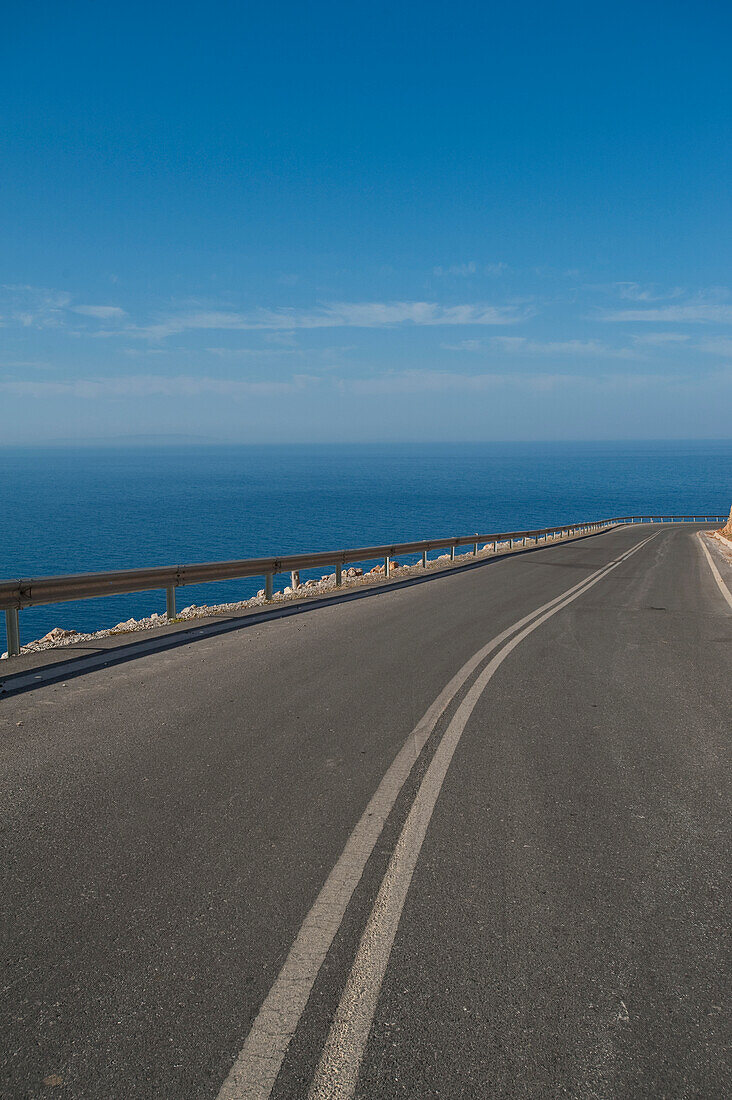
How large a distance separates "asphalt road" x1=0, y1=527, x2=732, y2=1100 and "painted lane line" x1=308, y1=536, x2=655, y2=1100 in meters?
0.01

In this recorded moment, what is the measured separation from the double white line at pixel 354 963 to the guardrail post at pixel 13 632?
576cm

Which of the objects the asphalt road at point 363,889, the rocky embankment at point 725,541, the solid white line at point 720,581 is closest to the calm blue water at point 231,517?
the solid white line at point 720,581

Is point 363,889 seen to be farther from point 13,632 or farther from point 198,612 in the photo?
point 198,612

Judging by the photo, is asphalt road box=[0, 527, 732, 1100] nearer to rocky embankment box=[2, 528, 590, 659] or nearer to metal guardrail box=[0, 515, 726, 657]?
metal guardrail box=[0, 515, 726, 657]

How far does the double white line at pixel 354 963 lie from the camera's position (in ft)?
8.24

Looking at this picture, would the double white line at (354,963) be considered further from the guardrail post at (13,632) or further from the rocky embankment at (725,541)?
the rocky embankment at (725,541)

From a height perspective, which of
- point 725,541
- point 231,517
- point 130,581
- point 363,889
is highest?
point 130,581

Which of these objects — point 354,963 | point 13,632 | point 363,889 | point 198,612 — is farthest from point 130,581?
point 354,963

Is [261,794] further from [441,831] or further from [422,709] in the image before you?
[422,709]

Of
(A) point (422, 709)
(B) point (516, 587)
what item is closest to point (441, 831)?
(A) point (422, 709)

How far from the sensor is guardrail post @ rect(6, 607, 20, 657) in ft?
29.7

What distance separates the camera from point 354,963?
310cm

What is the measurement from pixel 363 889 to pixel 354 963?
0.61m

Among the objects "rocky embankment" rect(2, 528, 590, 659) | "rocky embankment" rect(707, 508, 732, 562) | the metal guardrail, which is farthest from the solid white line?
the metal guardrail
